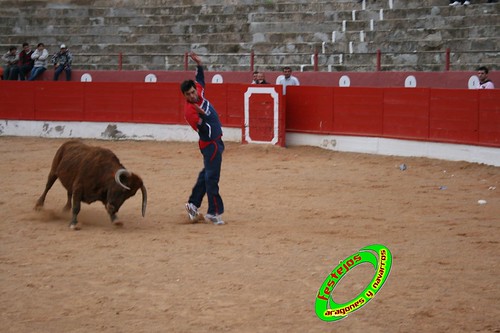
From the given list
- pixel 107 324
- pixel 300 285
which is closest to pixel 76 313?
pixel 107 324

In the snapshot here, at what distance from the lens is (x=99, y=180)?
8.25 metres

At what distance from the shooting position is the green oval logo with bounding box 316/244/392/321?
5.16 meters

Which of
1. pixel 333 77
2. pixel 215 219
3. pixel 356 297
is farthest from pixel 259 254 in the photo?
pixel 333 77

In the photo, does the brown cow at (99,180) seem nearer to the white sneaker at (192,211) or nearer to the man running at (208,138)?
the white sneaker at (192,211)

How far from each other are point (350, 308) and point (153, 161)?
29.8 feet

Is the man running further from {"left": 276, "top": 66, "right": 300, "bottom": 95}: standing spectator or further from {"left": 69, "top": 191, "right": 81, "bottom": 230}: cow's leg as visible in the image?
{"left": 276, "top": 66, "right": 300, "bottom": 95}: standing spectator

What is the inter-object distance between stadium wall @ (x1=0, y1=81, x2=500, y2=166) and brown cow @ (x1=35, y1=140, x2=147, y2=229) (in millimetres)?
6392

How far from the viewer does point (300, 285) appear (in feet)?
19.8

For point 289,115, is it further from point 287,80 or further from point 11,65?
point 11,65

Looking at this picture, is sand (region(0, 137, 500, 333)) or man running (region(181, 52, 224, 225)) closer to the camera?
sand (region(0, 137, 500, 333))

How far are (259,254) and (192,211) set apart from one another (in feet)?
5.43

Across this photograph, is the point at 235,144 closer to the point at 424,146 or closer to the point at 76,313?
the point at 424,146

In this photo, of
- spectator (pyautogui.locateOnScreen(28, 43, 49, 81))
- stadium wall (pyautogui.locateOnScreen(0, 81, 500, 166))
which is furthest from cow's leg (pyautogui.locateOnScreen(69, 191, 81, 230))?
spectator (pyautogui.locateOnScreen(28, 43, 49, 81))

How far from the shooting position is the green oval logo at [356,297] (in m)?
5.16
